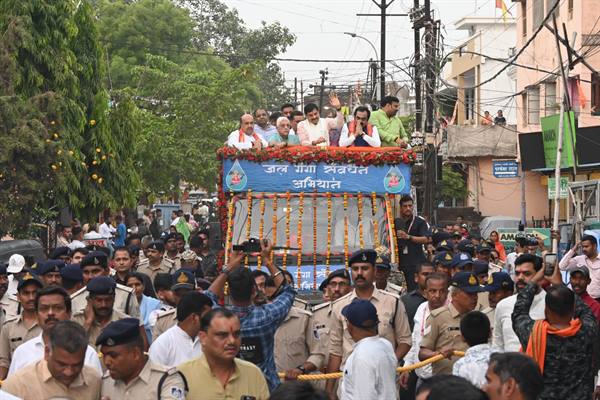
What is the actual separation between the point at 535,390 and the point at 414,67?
29.8 m

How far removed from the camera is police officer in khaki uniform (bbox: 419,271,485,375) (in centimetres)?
1021

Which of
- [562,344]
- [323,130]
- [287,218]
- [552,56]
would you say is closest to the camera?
[562,344]

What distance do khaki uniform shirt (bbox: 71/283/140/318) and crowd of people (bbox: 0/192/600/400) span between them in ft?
0.06

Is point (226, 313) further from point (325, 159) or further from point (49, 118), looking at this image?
point (49, 118)

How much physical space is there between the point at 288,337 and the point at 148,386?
3254mm

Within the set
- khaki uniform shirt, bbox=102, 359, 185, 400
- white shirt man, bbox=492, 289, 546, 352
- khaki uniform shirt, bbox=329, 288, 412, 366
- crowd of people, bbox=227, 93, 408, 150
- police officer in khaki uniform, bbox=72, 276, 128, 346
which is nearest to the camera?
khaki uniform shirt, bbox=102, 359, 185, 400

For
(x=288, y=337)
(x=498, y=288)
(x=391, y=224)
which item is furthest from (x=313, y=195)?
(x=288, y=337)

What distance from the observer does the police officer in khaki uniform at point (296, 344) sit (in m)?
10.3

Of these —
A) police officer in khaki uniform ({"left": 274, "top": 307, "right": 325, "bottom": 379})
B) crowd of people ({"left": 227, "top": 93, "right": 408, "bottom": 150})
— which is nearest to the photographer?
police officer in khaki uniform ({"left": 274, "top": 307, "right": 325, "bottom": 379})

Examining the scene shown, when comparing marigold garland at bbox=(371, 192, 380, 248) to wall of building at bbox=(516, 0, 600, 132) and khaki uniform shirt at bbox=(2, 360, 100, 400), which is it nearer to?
khaki uniform shirt at bbox=(2, 360, 100, 400)

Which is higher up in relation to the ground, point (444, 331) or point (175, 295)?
point (175, 295)

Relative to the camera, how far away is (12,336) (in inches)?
396

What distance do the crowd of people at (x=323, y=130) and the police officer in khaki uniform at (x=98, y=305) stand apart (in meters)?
7.97

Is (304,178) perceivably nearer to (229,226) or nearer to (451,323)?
(229,226)
